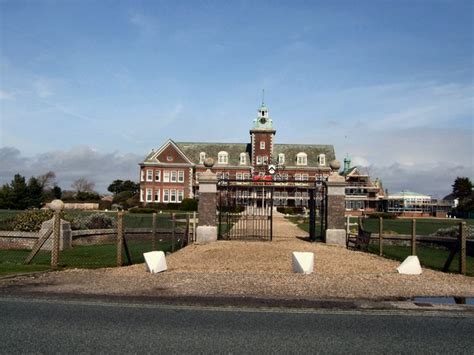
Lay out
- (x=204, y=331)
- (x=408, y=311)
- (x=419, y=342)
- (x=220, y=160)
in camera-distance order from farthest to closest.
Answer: (x=220, y=160) → (x=408, y=311) → (x=204, y=331) → (x=419, y=342)

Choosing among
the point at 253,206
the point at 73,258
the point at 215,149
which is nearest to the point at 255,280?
the point at 73,258

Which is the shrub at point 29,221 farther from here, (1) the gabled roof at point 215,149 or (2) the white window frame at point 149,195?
(1) the gabled roof at point 215,149

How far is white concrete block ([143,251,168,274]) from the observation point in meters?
12.5

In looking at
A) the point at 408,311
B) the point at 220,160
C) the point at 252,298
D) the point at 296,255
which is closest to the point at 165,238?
the point at 296,255

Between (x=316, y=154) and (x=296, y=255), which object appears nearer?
(x=296, y=255)

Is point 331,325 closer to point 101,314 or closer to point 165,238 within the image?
point 101,314

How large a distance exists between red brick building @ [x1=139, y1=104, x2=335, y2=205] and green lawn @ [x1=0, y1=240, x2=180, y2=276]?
5789cm

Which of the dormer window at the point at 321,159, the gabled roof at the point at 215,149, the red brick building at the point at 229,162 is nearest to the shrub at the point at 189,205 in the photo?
the red brick building at the point at 229,162

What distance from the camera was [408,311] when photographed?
27.9 ft

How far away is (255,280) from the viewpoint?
1143 cm

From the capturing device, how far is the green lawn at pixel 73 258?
13.6m

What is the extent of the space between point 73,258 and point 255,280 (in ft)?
26.2

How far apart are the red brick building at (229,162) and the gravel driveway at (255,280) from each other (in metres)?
63.0

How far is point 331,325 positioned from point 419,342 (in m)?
1.30
